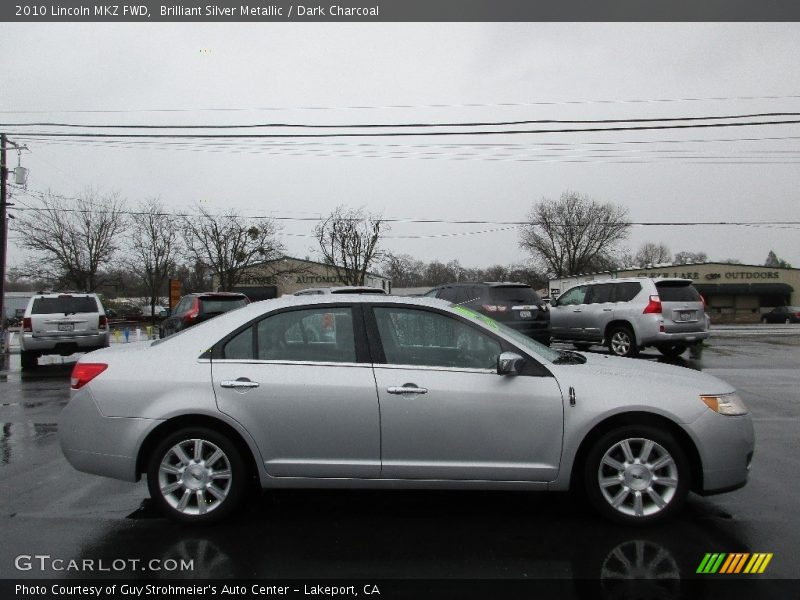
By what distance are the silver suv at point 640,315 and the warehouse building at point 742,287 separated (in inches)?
1754

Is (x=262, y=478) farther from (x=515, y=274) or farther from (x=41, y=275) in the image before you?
(x=515, y=274)

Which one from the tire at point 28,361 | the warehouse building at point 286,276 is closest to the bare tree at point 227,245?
the warehouse building at point 286,276

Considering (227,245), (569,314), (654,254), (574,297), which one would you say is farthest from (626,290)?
(654,254)

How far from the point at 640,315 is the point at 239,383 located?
10.7 metres

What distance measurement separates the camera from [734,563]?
10.6 feet

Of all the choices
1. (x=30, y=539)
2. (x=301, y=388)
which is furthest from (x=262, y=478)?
(x=30, y=539)

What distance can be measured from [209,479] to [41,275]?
46.4 meters

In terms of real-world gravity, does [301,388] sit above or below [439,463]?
above

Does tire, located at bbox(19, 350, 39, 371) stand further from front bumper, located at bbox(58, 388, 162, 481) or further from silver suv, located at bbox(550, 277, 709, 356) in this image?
silver suv, located at bbox(550, 277, 709, 356)

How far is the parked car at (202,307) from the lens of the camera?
42.2 ft

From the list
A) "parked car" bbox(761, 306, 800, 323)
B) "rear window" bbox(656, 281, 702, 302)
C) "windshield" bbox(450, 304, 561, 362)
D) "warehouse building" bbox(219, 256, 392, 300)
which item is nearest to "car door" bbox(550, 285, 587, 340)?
"rear window" bbox(656, 281, 702, 302)

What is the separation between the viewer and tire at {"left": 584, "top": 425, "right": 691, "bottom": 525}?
3.67m

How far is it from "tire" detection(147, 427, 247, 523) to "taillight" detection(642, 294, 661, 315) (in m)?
10.7

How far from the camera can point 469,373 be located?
3.80 m
